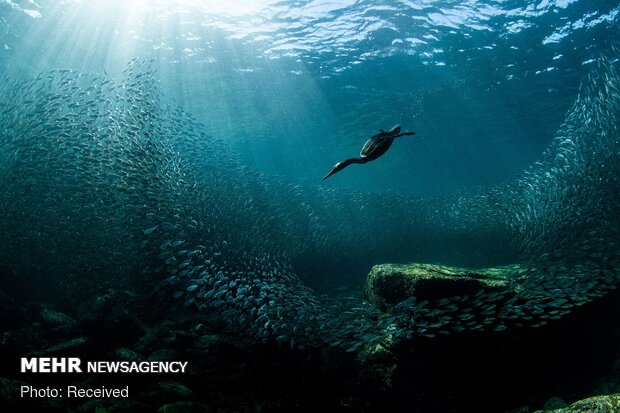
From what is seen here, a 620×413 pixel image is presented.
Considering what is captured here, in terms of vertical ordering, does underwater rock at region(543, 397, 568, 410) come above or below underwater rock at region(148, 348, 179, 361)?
below

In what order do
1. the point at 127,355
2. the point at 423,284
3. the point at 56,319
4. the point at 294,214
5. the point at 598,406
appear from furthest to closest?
the point at 294,214
the point at 56,319
the point at 423,284
the point at 127,355
the point at 598,406

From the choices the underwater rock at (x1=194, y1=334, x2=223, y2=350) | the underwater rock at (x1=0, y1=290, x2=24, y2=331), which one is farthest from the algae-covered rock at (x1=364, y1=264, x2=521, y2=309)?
the underwater rock at (x1=0, y1=290, x2=24, y2=331)

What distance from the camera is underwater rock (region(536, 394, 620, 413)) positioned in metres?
3.22

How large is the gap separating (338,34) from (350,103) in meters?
10.4

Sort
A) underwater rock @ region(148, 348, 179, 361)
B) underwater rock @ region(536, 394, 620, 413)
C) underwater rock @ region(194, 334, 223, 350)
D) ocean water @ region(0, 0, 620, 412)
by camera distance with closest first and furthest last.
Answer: underwater rock @ region(536, 394, 620, 413) → underwater rock @ region(148, 348, 179, 361) → ocean water @ region(0, 0, 620, 412) → underwater rock @ region(194, 334, 223, 350)

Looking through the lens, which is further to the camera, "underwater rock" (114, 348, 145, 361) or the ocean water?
the ocean water

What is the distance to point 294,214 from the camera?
53.9 ft

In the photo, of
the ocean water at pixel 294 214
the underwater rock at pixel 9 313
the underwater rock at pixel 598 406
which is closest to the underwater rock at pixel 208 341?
the ocean water at pixel 294 214

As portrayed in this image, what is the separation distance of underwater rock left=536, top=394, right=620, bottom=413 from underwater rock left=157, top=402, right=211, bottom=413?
4431 mm

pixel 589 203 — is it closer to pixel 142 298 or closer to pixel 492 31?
pixel 492 31

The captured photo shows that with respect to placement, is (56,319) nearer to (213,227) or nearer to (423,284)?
(213,227)

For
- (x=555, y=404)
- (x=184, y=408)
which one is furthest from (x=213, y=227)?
(x=555, y=404)

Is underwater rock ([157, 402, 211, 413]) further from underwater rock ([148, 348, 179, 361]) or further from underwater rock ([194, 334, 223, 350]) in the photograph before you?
underwater rock ([194, 334, 223, 350])

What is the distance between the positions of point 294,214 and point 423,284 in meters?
9.82
